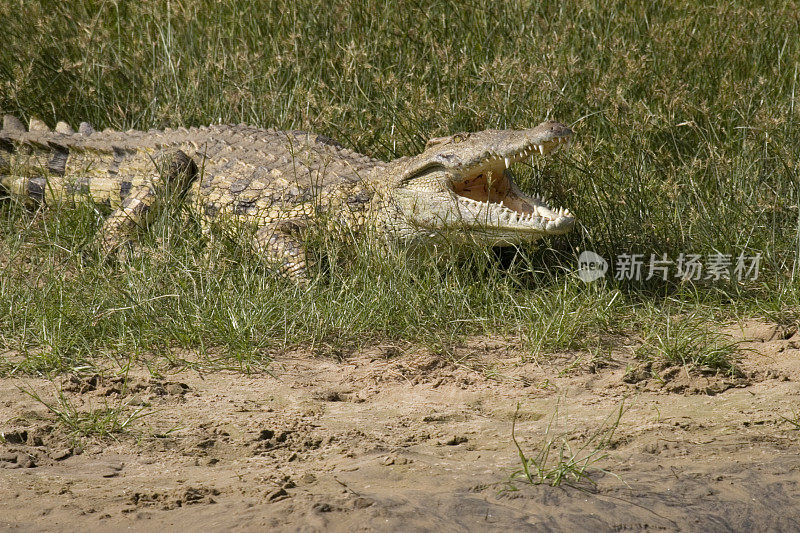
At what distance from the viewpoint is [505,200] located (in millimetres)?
4766

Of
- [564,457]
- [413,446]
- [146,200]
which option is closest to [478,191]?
[146,200]

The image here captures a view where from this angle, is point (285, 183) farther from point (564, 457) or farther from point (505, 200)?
point (564, 457)

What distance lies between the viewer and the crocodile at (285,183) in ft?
14.9

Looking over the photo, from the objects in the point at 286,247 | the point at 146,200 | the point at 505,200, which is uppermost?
the point at 505,200

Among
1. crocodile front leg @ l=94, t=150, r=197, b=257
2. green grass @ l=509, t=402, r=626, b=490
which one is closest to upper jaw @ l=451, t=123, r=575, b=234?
green grass @ l=509, t=402, r=626, b=490

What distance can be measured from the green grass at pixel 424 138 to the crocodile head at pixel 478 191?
175 millimetres

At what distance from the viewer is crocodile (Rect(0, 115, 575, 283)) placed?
14.9 ft

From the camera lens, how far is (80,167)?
566cm

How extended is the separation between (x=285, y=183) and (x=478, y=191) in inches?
45.2

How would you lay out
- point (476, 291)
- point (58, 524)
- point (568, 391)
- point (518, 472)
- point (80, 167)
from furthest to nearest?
point (80, 167) < point (476, 291) < point (568, 391) < point (518, 472) < point (58, 524)

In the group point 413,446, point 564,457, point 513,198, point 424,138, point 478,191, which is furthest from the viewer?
point 424,138

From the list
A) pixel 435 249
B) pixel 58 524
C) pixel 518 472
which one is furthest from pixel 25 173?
pixel 518 472

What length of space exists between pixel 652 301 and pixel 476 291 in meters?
0.88

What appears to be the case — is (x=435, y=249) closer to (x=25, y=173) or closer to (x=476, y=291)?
(x=476, y=291)
